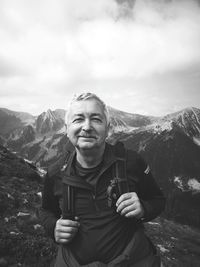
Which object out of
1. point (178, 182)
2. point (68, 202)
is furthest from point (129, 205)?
point (178, 182)

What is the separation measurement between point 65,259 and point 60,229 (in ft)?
1.34

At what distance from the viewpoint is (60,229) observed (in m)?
2.76

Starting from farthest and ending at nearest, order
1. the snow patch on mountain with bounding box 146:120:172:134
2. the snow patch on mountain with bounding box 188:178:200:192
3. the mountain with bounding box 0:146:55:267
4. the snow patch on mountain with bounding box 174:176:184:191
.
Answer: the snow patch on mountain with bounding box 146:120:172:134, the snow patch on mountain with bounding box 174:176:184:191, the snow patch on mountain with bounding box 188:178:200:192, the mountain with bounding box 0:146:55:267

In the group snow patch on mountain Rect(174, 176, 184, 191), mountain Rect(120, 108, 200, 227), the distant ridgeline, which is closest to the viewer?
mountain Rect(120, 108, 200, 227)

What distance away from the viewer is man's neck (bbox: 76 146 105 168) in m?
2.96

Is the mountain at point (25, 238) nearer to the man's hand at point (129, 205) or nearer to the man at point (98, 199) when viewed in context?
the man at point (98, 199)

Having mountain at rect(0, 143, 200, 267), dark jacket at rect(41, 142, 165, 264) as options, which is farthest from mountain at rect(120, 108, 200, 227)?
dark jacket at rect(41, 142, 165, 264)

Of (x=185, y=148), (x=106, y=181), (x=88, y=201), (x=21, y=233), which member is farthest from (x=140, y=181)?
(x=185, y=148)

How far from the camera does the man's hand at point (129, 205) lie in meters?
2.62

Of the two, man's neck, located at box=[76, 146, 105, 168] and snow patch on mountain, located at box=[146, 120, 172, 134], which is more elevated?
snow patch on mountain, located at box=[146, 120, 172, 134]

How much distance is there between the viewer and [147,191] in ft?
10.5

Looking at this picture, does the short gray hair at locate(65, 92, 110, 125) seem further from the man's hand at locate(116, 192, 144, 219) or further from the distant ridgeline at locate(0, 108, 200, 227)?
the distant ridgeline at locate(0, 108, 200, 227)

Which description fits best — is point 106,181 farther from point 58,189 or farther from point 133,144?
point 133,144

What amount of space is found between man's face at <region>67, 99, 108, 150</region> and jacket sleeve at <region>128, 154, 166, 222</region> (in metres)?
0.65
